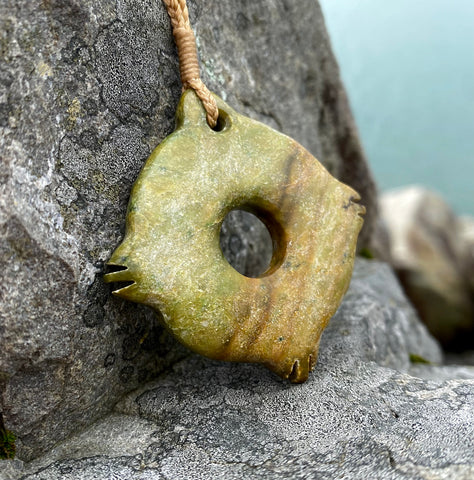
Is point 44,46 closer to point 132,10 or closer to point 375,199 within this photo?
point 132,10

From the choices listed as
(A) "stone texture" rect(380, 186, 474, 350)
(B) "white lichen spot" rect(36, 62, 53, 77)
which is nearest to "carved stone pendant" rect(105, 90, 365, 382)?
(B) "white lichen spot" rect(36, 62, 53, 77)

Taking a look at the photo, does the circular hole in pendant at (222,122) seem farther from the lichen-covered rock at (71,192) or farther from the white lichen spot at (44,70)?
the white lichen spot at (44,70)

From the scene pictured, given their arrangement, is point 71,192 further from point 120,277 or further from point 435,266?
point 435,266

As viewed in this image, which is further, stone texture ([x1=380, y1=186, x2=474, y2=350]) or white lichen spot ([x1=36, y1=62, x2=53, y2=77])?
stone texture ([x1=380, y1=186, x2=474, y2=350])

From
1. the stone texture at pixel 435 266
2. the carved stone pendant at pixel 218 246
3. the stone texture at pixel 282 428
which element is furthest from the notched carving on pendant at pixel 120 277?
the stone texture at pixel 435 266

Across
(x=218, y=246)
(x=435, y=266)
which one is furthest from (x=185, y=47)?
(x=435, y=266)

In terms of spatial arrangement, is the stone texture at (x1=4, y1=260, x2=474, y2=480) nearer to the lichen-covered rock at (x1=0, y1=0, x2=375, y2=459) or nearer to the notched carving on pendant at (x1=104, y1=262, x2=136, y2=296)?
the lichen-covered rock at (x1=0, y1=0, x2=375, y2=459)
